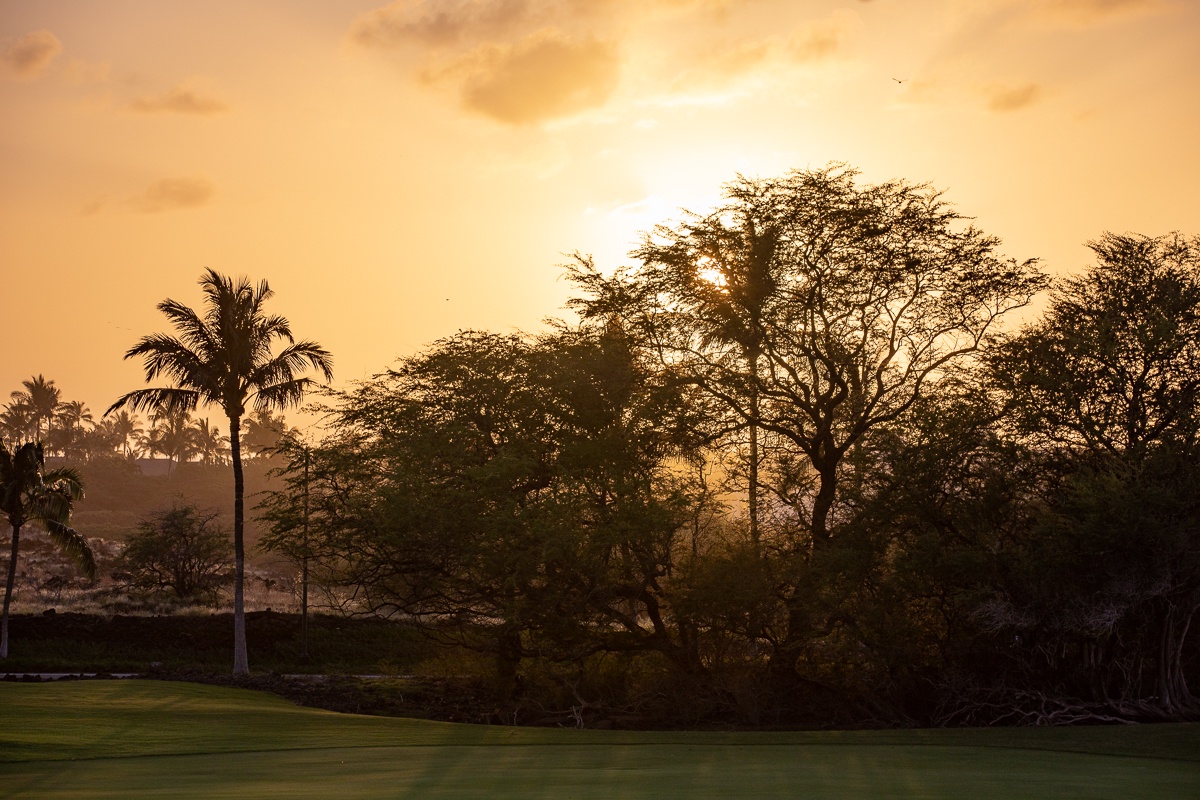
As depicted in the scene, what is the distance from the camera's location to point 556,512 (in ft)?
94.2

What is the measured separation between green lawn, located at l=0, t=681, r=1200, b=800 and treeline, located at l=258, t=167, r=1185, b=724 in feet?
17.3

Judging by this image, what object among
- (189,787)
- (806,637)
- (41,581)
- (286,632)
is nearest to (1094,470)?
(806,637)

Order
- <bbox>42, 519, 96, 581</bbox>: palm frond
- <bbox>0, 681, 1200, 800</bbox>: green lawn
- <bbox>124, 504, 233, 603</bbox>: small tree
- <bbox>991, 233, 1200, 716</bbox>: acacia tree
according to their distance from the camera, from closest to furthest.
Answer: <bbox>0, 681, 1200, 800</bbox>: green lawn, <bbox>991, 233, 1200, 716</bbox>: acacia tree, <bbox>42, 519, 96, 581</bbox>: palm frond, <bbox>124, 504, 233, 603</bbox>: small tree

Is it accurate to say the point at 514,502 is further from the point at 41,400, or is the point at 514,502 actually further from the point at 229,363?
the point at 41,400

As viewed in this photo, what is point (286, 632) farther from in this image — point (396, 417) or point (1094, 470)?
point (1094, 470)

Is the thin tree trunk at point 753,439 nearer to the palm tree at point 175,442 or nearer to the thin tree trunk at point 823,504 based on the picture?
the thin tree trunk at point 823,504

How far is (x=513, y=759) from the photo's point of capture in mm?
16906

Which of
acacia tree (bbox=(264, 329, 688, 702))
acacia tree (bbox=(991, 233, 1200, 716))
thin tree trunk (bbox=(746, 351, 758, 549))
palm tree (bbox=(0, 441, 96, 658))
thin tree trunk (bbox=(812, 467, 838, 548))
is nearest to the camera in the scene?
acacia tree (bbox=(991, 233, 1200, 716))

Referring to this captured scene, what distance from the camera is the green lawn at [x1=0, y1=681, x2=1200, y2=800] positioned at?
12.6m

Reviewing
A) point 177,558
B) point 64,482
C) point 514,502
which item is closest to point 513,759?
point 514,502

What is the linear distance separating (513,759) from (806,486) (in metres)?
16.9

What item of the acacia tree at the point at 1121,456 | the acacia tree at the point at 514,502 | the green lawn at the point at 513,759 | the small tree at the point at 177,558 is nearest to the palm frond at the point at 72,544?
the acacia tree at the point at 514,502

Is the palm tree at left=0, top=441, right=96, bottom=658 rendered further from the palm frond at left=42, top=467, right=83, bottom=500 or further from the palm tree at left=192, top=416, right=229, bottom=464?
the palm tree at left=192, top=416, right=229, bottom=464

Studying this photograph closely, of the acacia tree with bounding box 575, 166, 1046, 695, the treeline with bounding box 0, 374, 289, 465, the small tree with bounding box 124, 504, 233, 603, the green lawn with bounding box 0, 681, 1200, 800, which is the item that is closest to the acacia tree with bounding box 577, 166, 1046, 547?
the acacia tree with bounding box 575, 166, 1046, 695
